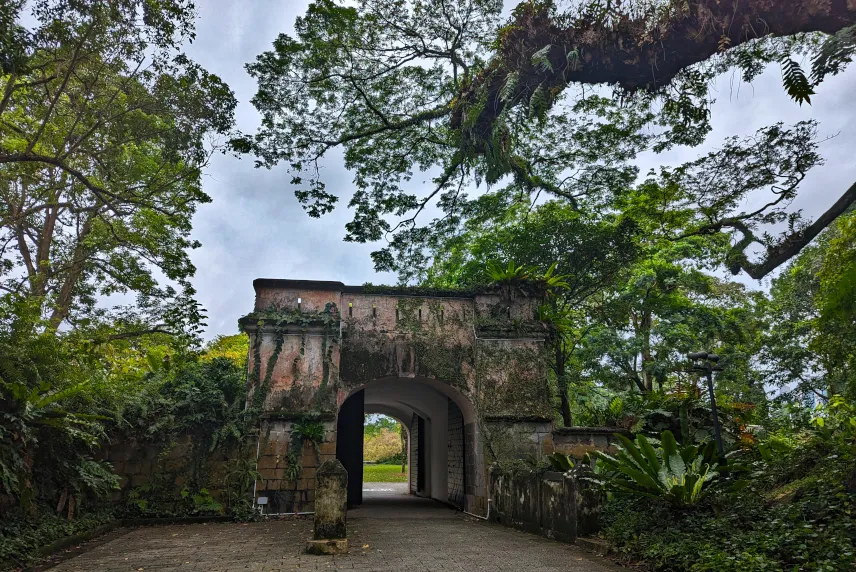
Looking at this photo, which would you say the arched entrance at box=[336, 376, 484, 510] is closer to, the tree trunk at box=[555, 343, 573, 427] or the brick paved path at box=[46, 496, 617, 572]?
the brick paved path at box=[46, 496, 617, 572]

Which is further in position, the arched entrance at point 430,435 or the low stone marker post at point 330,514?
the arched entrance at point 430,435

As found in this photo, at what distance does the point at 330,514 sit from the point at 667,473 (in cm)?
400

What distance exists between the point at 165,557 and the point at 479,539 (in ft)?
13.1

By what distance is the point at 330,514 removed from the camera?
6.68 metres

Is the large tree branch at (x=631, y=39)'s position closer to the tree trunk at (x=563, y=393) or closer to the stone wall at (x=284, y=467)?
the stone wall at (x=284, y=467)

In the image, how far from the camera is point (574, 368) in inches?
705

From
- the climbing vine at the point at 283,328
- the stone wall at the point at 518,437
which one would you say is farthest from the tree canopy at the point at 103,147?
the stone wall at the point at 518,437

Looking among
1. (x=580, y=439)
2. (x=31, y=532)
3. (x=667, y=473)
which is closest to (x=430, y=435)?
(x=580, y=439)

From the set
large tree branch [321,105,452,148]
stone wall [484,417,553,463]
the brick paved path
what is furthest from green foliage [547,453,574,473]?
large tree branch [321,105,452,148]

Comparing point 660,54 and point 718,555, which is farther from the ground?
point 660,54

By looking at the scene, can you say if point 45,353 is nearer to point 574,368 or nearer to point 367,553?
point 367,553

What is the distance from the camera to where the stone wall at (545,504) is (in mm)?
6784

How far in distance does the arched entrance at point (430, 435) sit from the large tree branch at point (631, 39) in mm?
6665

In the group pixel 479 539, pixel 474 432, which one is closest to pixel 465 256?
pixel 474 432
